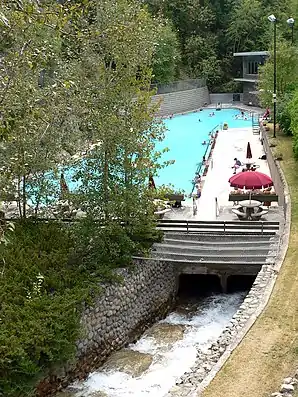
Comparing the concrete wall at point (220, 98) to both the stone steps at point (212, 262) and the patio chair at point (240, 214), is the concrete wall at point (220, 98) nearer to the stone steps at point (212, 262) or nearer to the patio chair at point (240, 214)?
the patio chair at point (240, 214)

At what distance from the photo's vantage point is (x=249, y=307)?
44.4 ft

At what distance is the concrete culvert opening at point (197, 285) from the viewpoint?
61.1 feet

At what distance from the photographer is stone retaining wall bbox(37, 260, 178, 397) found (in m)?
13.6

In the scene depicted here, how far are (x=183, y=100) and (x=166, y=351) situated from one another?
4560 cm

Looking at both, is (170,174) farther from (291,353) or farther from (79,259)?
(291,353)

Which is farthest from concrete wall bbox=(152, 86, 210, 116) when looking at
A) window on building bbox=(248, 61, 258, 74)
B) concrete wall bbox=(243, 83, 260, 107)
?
window on building bbox=(248, 61, 258, 74)

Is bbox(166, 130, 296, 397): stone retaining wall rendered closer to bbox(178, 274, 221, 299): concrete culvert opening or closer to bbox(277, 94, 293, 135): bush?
bbox(178, 274, 221, 299): concrete culvert opening

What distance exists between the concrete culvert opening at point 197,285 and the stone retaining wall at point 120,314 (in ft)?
2.02

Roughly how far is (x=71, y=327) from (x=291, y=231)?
805 centimetres

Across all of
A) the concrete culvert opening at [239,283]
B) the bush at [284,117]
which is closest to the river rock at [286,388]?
the concrete culvert opening at [239,283]

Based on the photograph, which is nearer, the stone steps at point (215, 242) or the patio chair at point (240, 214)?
the stone steps at point (215, 242)

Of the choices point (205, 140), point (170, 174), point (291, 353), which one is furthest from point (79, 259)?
point (205, 140)

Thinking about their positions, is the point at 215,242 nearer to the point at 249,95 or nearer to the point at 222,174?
the point at 222,174

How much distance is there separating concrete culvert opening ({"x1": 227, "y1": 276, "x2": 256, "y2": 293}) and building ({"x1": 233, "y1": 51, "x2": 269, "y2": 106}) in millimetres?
42973
